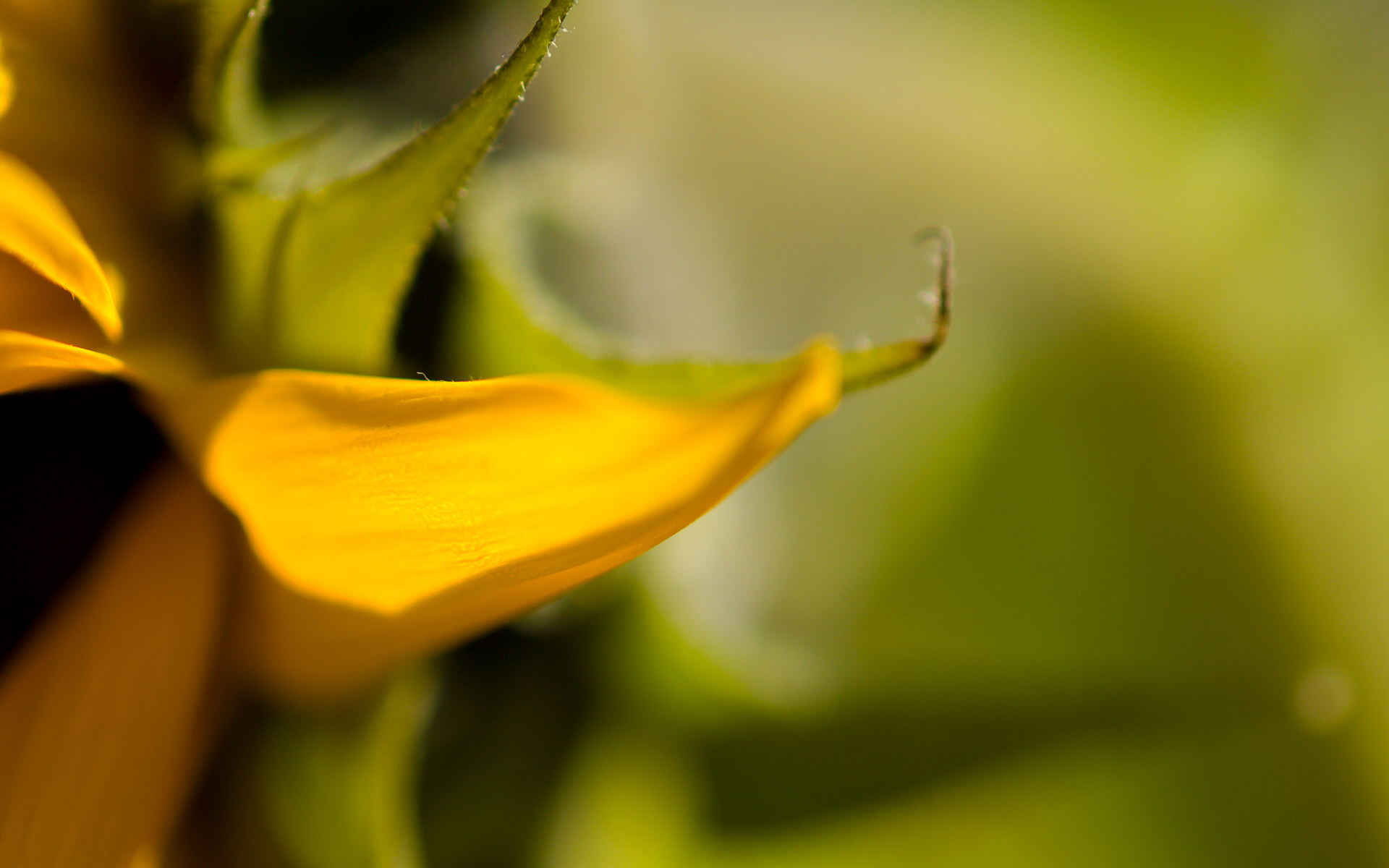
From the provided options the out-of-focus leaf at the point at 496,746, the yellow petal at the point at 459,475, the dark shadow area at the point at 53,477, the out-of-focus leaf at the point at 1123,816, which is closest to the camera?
the yellow petal at the point at 459,475

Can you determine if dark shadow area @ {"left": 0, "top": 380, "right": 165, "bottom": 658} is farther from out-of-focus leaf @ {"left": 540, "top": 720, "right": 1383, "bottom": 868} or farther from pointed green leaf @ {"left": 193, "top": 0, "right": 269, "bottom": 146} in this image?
out-of-focus leaf @ {"left": 540, "top": 720, "right": 1383, "bottom": 868}

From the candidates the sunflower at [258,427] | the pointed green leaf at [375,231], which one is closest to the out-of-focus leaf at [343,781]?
the sunflower at [258,427]

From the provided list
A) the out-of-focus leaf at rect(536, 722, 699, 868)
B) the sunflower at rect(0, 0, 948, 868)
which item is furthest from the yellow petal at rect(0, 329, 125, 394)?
the out-of-focus leaf at rect(536, 722, 699, 868)

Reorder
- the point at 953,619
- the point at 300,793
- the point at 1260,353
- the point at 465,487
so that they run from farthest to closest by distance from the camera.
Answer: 1. the point at 1260,353
2. the point at 953,619
3. the point at 300,793
4. the point at 465,487

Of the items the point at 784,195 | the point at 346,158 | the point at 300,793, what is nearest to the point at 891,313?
the point at 784,195

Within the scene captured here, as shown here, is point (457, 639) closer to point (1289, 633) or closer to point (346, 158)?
point (346, 158)

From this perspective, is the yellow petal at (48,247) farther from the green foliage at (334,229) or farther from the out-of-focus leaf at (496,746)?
the out-of-focus leaf at (496,746)
